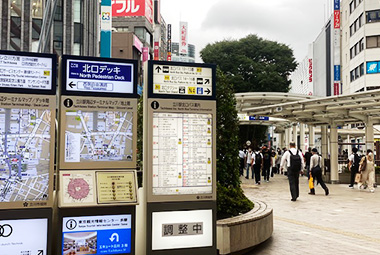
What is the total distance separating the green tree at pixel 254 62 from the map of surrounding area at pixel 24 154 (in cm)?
3496

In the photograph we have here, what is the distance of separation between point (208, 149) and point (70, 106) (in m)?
1.64

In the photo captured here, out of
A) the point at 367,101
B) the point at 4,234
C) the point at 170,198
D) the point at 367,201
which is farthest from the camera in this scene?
the point at 367,101

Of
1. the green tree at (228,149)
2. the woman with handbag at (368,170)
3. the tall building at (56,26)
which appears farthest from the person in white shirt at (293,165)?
the tall building at (56,26)

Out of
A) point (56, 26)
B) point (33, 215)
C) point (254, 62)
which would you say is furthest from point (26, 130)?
point (254, 62)

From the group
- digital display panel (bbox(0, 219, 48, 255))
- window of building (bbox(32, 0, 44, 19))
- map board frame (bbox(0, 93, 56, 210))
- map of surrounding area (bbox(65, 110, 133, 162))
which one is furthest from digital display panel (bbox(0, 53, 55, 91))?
window of building (bbox(32, 0, 44, 19))

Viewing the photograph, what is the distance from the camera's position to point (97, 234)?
522 cm

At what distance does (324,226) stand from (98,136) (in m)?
6.05

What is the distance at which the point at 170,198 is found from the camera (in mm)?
5629

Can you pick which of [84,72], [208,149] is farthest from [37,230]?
[208,149]

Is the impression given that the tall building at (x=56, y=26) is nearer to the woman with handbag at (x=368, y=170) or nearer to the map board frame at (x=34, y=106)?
the woman with handbag at (x=368, y=170)

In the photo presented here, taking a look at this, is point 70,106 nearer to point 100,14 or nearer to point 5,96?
point 5,96

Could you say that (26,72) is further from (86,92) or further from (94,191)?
(94,191)

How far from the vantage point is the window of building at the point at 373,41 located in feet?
157

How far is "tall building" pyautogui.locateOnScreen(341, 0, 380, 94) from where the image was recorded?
157 ft
